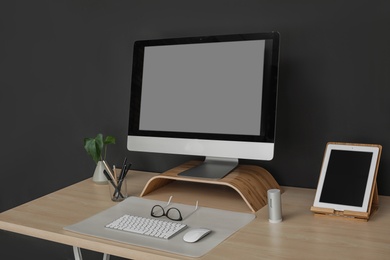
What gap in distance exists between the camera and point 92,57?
2303 mm

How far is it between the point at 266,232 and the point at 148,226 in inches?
13.1

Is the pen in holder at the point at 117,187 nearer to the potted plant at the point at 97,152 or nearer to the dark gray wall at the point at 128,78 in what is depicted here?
the potted plant at the point at 97,152

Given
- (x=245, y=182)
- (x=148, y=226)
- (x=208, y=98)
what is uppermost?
(x=208, y=98)

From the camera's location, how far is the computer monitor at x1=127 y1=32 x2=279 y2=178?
66.7 inches

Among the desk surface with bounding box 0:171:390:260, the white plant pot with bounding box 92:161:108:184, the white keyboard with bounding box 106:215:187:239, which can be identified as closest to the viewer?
the desk surface with bounding box 0:171:390:260

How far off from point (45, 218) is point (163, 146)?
474 millimetres

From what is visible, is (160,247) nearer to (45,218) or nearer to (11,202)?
(45,218)

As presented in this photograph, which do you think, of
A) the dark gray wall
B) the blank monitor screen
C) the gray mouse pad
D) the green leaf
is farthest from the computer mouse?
the green leaf

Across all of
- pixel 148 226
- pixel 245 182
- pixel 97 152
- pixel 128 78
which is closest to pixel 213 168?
pixel 245 182

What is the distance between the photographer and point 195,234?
1.38 metres

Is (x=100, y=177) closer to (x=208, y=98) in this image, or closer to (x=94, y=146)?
(x=94, y=146)

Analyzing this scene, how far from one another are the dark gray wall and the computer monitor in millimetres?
Answer: 216

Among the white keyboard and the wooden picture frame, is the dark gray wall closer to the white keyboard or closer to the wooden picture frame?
the wooden picture frame

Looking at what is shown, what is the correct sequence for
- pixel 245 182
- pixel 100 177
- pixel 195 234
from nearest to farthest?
pixel 195 234, pixel 245 182, pixel 100 177
